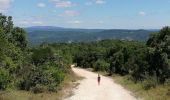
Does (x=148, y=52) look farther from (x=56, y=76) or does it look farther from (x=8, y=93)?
(x=8, y=93)

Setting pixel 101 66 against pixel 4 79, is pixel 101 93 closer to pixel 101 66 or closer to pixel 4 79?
pixel 4 79

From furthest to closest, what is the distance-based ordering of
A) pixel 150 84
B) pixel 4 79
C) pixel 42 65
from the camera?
pixel 42 65
pixel 150 84
pixel 4 79

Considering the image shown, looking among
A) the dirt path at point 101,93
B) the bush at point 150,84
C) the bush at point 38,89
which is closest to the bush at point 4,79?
the bush at point 38,89

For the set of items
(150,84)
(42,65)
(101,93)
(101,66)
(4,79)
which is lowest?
(101,66)

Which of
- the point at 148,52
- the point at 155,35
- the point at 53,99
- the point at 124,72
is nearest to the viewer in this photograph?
the point at 53,99

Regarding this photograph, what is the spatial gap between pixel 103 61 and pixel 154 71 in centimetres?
4446

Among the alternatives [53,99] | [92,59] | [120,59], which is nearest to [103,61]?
[92,59]

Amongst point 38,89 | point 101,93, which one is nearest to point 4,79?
point 38,89

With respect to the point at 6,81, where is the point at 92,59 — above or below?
below

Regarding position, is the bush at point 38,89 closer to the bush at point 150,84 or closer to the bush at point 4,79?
the bush at point 4,79

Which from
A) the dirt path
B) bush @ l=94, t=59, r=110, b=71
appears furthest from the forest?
bush @ l=94, t=59, r=110, b=71

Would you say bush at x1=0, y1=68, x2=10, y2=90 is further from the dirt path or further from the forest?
the dirt path

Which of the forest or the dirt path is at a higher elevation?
the forest

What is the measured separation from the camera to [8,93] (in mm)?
28594
